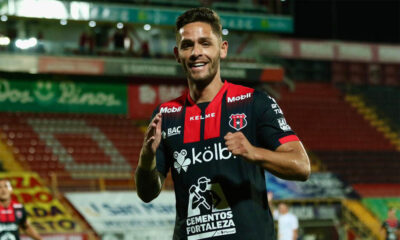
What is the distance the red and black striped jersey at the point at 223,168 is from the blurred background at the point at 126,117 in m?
13.1

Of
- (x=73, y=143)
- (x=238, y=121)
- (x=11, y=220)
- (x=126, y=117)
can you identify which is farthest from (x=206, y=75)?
(x=126, y=117)

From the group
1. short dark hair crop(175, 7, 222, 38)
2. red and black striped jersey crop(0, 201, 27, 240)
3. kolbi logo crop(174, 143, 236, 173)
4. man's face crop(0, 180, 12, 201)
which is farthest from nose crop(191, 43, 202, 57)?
man's face crop(0, 180, 12, 201)

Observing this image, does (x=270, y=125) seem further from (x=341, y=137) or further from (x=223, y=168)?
(x=341, y=137)

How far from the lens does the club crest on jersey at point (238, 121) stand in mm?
2918

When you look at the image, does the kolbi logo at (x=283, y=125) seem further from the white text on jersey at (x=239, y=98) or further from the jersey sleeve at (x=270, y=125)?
the white text on jersey at (x=239, y=98)

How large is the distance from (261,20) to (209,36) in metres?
21.6

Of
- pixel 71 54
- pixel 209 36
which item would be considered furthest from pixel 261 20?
A: pixel 209 36

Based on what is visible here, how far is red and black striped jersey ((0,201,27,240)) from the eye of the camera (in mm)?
9070

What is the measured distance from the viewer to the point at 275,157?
104 inches

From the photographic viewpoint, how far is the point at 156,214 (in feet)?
56.5

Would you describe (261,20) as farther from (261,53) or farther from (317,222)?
(317,222)

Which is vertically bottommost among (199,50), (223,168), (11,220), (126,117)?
(11,220)

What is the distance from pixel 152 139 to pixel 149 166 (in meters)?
0.16

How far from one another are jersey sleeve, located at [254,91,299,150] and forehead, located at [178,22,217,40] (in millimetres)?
385
